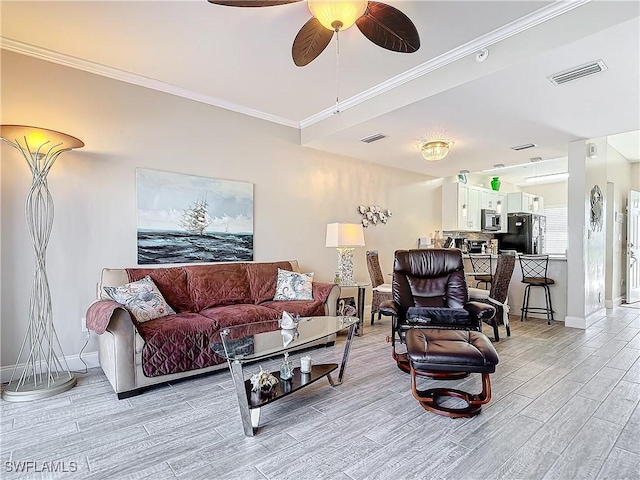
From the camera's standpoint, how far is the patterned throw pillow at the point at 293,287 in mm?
3916

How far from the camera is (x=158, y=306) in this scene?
305cm

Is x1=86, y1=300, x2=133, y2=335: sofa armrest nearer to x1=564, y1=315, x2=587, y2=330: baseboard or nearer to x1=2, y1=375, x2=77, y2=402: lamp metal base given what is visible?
x1=2, y1=375, x2=77, y2=402: lamp metal base

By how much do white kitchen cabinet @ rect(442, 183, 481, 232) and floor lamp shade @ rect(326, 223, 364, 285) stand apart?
3.24m

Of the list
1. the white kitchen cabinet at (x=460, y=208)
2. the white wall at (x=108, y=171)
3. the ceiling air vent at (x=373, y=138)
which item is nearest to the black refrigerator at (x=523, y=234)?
the white kitchen cabinet at (x=460, y=208)

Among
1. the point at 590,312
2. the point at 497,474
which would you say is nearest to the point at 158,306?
the point at 497,474

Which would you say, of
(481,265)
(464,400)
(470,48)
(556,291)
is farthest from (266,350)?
(481,265)

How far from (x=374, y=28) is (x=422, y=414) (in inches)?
99.5

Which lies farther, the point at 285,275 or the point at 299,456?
the point at 285,275

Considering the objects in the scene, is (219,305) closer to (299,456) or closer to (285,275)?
(285,275)

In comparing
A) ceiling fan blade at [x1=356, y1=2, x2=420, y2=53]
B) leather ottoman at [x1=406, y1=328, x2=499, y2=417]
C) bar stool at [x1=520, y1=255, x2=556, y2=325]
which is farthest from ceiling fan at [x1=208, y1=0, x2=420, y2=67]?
bar stool at [x1=520, y1=255, x2=556, y2=325]

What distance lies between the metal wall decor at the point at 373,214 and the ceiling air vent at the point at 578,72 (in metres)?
3.13

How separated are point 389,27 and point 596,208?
189 inches

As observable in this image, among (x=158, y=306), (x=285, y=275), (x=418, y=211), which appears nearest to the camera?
(x=158, y=306)

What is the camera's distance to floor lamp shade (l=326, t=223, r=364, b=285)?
14.5ft
